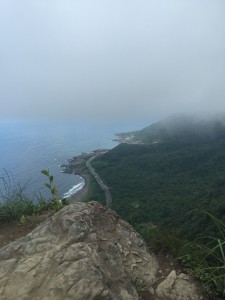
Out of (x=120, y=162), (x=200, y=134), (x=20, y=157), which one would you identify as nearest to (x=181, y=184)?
(x=120, y=162)

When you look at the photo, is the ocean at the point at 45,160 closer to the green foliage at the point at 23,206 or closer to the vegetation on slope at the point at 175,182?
the vegetation on slope at the point at 175,182

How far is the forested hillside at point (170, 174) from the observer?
4312cm

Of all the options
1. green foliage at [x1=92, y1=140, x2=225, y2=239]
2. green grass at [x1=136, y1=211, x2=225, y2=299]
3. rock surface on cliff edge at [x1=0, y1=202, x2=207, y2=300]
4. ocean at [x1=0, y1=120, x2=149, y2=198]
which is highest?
rock surface on cliff edge at [x1=0, y1=202, x2=207, y2=300]

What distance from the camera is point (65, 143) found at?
125188mm

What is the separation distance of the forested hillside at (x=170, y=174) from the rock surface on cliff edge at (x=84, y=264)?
23348 mm

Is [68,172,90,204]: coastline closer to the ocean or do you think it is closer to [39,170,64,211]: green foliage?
the ocean

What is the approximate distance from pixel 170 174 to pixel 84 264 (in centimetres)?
7861

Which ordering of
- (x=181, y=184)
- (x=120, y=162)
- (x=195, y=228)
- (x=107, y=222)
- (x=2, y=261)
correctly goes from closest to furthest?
1. (x=2, y=261)
2. (x=107, y=222)
3. (x=195, y=228)
4. (x=181, y=184)
5. (x=120, y=162)

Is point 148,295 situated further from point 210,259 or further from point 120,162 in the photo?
point 120,162

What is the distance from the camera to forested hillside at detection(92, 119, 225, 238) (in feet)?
141

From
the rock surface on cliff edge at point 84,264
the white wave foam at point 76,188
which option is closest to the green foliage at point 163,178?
the white wave foam at point 76,188

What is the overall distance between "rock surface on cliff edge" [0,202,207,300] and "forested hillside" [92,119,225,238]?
76.6ft

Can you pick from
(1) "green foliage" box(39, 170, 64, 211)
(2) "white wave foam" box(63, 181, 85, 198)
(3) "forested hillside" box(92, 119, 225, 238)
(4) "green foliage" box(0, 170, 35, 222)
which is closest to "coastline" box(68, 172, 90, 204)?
(2) "white wave foam" box(63, 181, 85, 198)

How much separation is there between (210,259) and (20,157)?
83.5 metres
